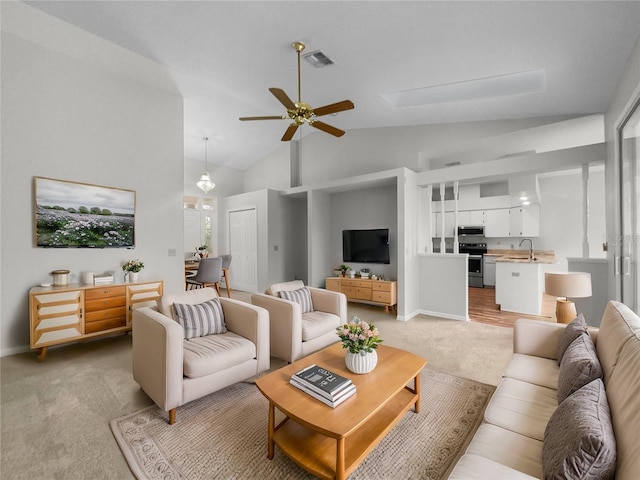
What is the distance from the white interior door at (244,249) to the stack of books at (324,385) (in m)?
4.91

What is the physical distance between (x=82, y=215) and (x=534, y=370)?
481cm

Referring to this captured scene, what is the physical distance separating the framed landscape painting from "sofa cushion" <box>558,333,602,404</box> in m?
4.62

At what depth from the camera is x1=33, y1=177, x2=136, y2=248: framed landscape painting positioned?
337cm

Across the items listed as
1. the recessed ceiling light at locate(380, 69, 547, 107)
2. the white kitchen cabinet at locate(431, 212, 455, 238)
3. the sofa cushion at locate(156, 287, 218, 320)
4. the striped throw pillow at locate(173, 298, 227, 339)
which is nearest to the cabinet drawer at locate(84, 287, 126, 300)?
the sofa cushion at locate(156, 287, 218, 320)

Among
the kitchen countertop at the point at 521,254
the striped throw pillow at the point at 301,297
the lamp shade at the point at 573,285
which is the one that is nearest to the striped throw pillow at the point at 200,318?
the striped throw pillow at the point at 301,297

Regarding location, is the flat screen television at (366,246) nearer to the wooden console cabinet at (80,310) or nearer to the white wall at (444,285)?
the white wall at (444,285)

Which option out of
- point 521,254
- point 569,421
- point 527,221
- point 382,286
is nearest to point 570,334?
point 569,421

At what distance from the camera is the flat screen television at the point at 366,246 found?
5.30 m

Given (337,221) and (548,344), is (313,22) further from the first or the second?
(337,221)

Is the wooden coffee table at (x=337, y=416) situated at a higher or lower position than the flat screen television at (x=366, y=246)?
lower

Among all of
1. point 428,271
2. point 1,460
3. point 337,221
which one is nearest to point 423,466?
point 1,460

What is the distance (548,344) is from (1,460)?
353cm

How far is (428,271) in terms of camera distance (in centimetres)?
473

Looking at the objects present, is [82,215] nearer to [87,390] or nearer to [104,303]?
[104,303]
